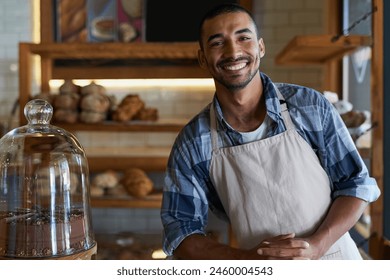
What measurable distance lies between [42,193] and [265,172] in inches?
15.3

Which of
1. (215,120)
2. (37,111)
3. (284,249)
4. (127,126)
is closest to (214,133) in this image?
(215,120)

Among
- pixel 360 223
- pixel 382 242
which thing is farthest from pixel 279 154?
pixel 360 223

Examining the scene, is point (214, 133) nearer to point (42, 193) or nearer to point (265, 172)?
point (265, 172)

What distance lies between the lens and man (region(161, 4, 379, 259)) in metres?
0.93

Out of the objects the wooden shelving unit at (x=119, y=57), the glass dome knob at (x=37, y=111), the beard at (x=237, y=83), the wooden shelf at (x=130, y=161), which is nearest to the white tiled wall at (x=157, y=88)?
the wooden shelving unit at (x=119, y=57)

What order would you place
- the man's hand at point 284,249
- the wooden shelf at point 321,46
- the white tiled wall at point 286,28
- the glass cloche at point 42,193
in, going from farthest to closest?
1. the white tiled wall at point 286,28
2. the wooden shelf at point 321,46
3. the man's hand at point 284,249
4. the glass cloche at point 42,193

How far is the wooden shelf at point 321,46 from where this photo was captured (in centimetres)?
149

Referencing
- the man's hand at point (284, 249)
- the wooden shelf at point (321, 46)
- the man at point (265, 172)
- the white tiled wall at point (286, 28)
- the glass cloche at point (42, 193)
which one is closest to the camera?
the glass cloche at point (42, 193)

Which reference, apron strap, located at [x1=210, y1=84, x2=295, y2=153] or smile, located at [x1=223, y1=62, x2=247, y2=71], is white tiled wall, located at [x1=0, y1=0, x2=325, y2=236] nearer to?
apron strap, located at [x1=210, y1=84, x2=295, y2=153]

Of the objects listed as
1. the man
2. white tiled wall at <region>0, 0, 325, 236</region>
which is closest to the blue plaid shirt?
the man

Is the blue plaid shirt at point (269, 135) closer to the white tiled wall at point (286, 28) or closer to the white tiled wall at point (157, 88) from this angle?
the white tiled wall at point (157, 88)

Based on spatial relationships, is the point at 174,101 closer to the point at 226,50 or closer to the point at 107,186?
the point at 107,186

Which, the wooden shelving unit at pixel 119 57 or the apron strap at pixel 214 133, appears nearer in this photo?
the apron strap at pixel 214 133

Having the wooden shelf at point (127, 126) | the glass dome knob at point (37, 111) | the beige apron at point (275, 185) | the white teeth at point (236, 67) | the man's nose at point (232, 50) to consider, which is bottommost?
the beige apron at point (275, 185)
